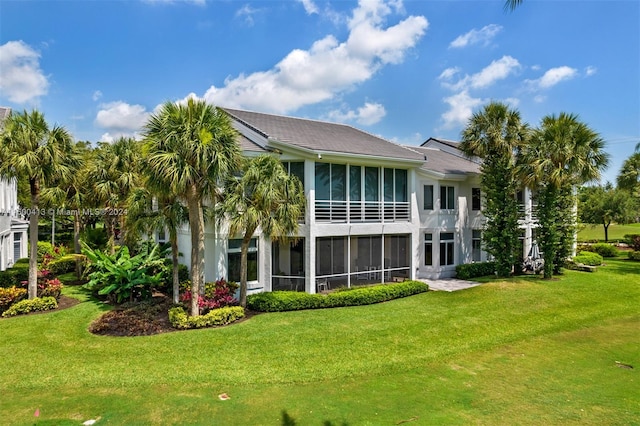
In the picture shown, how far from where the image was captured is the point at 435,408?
7.55 meters

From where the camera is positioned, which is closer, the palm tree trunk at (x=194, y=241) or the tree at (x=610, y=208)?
the palm tree trunk at (x=194, y=241)

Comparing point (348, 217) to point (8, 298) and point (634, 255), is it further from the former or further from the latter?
point (634, 255)

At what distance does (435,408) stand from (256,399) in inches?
148

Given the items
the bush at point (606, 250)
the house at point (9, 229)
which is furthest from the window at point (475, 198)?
the house at point (9, 229)

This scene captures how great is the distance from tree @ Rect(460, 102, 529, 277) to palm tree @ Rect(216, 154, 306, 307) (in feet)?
42.5

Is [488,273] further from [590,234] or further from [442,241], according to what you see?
[590,234]

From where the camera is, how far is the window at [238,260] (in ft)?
54.5

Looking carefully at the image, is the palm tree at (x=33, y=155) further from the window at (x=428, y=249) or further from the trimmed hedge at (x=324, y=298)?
the window at (x=428, y=249)

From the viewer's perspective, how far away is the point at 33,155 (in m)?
13.8

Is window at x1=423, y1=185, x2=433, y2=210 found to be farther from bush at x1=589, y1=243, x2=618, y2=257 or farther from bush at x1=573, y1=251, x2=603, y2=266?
bush at x1=589, y1=243, x2=618, y2=257

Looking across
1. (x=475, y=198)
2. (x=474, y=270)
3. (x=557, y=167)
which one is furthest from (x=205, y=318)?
(x=557, y=167)

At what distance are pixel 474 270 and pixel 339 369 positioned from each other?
15.7 m

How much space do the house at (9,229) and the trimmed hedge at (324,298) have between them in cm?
1489

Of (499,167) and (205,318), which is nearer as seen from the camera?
(205,318)
